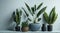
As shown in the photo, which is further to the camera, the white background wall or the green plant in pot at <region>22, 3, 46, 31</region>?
the white background wall

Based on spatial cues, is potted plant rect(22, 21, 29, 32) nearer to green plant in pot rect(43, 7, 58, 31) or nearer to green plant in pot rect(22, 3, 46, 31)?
green plant in pot rect(22, 3, 46, 31)

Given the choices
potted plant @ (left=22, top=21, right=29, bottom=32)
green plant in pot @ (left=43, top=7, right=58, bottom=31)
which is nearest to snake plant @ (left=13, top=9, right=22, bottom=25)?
potted plant @ (left=22, top=21, right=29, bottom=32)

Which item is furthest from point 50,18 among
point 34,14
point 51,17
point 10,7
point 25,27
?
point 10,7

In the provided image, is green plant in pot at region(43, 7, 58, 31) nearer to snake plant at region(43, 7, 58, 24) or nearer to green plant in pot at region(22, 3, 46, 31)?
snake plant at region(43, 7, 58, 24)

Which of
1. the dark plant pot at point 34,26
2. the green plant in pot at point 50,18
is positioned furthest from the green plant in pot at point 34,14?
the green plant in pot at point 50,18

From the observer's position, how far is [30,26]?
7.16 ft

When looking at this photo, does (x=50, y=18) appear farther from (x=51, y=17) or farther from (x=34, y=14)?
(x=34, y=14)

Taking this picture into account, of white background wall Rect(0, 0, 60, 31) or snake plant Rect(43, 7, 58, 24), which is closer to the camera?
snake plant Rect(43, 7, 58, 24)

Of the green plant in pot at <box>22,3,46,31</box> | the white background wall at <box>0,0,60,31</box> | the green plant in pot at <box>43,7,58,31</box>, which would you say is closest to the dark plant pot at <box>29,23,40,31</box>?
the green plant in pot at <box>22,3,46,31</box>

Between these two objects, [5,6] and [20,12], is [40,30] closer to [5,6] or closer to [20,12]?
[20,12]

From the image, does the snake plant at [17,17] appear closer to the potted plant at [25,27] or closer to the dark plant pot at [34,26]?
the potted plant at [25,27]

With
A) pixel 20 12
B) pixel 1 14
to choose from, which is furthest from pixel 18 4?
pixel 1 14

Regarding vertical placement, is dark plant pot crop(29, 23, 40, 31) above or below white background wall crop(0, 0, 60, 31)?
below

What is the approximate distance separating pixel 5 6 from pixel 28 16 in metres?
0.43
